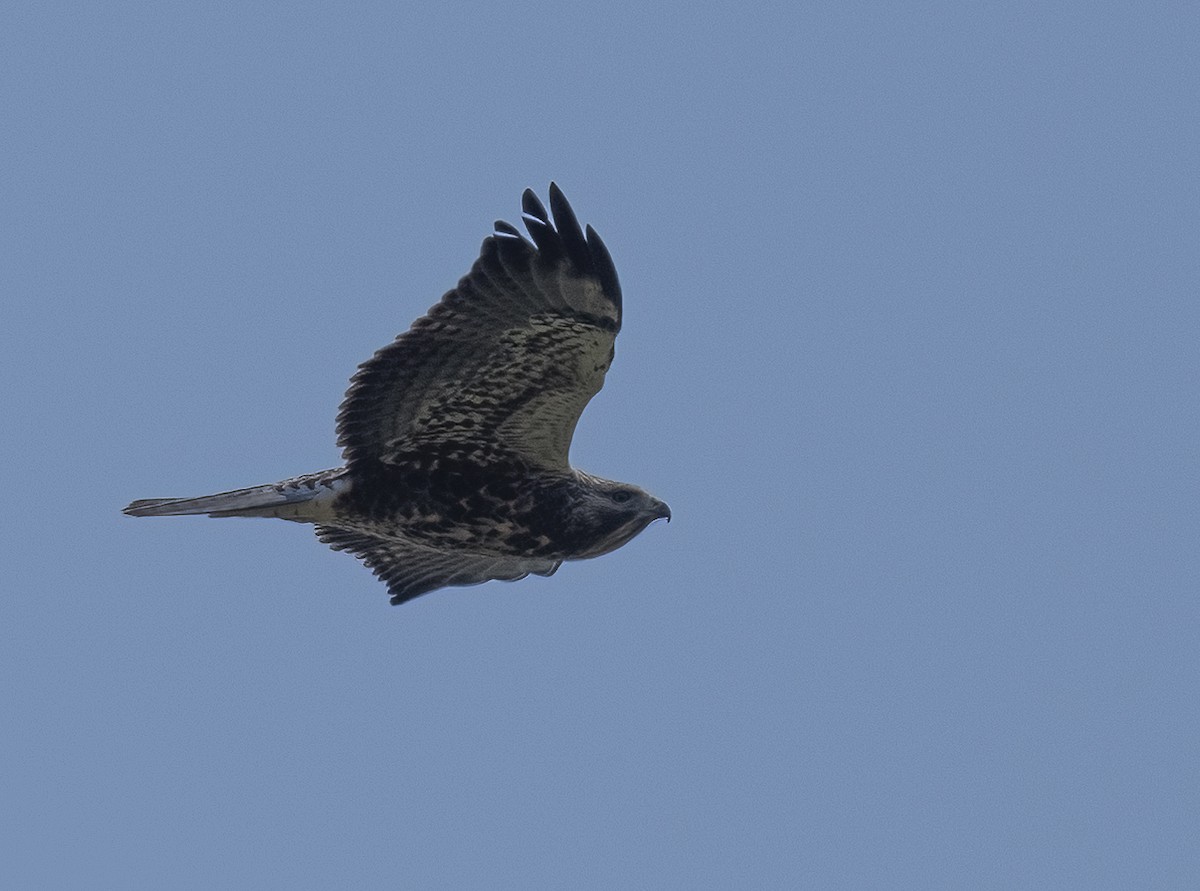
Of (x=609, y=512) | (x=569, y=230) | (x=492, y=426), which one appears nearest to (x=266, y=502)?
(x=492, y=426)

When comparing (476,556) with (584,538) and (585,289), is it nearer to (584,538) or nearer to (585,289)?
(584,538)

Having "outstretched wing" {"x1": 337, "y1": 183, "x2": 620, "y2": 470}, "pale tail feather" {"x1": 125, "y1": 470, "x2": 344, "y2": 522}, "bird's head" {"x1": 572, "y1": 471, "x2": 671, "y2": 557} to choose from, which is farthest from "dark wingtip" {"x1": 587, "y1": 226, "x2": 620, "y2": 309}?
"pale tail feather" {"x1": 125, "y1": 470, "x2": 344, "y2": 522}

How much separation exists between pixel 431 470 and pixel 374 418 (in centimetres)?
55

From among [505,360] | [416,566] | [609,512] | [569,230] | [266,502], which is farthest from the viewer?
[416,566]

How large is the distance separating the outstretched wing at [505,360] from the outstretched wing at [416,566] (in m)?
1.34

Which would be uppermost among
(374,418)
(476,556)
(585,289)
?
(585,289)

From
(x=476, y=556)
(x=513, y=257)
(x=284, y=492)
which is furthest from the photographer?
(x=476, y=556)

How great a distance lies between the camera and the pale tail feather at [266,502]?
13.5 m

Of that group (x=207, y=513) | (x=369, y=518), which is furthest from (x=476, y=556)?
(x=207, y=513)

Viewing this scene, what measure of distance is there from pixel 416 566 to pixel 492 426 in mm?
2001

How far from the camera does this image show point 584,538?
14.0 m

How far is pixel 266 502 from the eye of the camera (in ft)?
45.0

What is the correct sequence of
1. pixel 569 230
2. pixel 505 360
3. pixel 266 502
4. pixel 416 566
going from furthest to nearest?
pixel 416 566
pixel 266 502
pixel 505 360
pixel 569 230

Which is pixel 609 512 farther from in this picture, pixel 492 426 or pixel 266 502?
pixel 266 502
